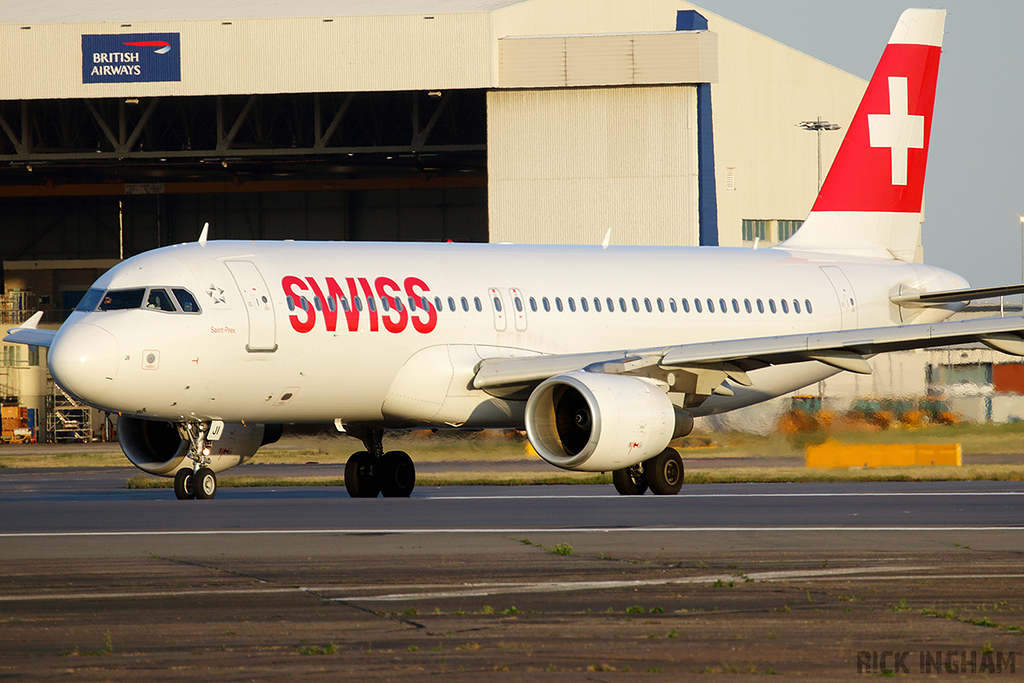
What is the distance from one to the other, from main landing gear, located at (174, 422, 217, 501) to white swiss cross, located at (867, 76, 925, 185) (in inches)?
625

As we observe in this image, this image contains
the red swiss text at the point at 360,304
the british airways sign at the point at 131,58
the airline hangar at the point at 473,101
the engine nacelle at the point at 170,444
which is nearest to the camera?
the red swiss text at the point at 360,304

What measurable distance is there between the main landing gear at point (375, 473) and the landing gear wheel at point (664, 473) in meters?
4.01

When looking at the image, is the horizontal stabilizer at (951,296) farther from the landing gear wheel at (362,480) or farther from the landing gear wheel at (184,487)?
the landing gear wheel at (184,487)

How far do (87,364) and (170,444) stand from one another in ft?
12.9

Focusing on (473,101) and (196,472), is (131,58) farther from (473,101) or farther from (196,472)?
(196,472)

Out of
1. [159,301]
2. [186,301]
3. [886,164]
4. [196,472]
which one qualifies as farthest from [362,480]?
[886,164]

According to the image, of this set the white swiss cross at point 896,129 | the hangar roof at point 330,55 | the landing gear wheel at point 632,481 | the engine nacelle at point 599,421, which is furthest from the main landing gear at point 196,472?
the hangar roof at point 330,55

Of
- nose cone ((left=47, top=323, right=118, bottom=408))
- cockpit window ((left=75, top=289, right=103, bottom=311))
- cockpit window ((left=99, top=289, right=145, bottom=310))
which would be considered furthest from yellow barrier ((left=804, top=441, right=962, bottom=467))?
nose cone ((left=47, top=323, right=118, bottom=408))

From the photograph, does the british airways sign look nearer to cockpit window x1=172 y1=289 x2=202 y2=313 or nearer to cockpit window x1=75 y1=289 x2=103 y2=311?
cockpit window x1=75 y1=289 x2=103 y2=311

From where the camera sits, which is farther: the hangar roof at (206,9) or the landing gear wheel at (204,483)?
the hangar roof at (206,9)

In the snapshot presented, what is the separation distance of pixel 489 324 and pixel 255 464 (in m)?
17.2

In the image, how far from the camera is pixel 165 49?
42.5m

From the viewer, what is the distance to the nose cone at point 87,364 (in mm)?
17625

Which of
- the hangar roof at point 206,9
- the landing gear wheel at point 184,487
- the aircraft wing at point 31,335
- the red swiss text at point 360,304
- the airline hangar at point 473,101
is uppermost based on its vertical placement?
the hangar roof at point 206,9
